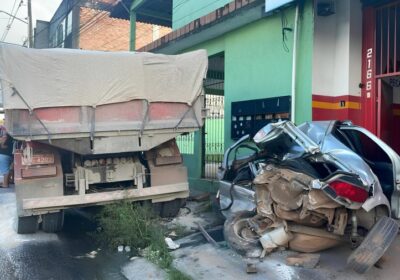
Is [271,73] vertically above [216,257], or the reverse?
[271,73]

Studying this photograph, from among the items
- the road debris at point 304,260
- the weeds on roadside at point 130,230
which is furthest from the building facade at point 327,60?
the weeds on roadside at point 130,230

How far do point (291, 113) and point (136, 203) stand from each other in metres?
3.32

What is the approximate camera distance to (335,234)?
4602 millimetres

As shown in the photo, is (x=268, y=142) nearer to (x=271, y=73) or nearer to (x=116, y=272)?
(x=116, y=272)

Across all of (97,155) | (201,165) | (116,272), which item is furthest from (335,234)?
(201,165)

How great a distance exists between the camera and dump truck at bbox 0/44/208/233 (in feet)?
19.0

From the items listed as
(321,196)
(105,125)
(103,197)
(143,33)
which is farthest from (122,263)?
(143,33)

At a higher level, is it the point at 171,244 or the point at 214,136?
the point at 214,136

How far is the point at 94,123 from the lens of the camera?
19.9 ft

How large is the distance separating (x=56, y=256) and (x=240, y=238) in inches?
100

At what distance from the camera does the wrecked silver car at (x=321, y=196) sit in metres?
4.11

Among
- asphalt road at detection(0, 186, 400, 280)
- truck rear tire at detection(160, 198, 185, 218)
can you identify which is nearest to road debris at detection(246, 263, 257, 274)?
asphalt road at detection(0, 186, 400, 280)

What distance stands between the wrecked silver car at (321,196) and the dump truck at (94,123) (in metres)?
1.68

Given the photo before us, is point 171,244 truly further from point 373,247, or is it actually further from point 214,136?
point 214,136
